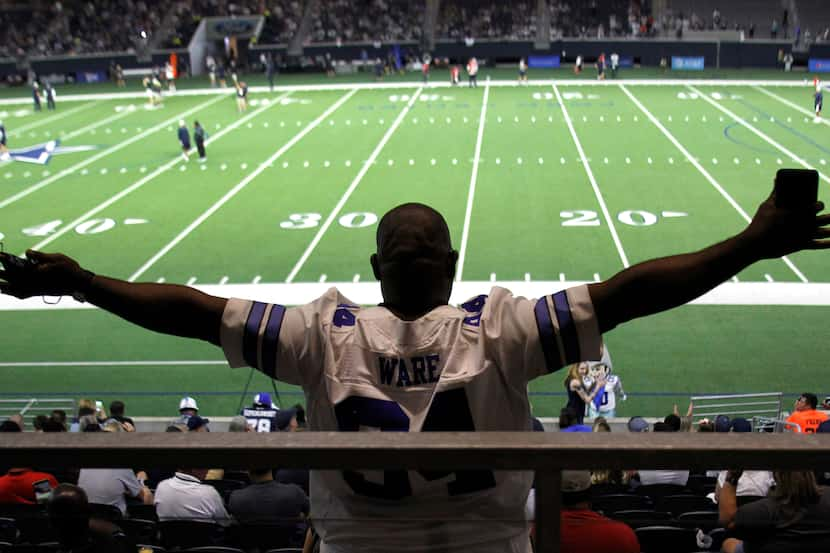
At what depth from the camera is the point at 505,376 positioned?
217 centimetres

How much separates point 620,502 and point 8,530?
141 inches

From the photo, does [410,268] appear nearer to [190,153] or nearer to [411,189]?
[411,189]

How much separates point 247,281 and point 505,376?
14.2m

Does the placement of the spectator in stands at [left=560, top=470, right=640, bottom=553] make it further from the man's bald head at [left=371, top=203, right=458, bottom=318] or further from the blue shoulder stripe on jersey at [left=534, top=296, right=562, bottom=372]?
the man's bald head at [left=371, top=203, right=458, bottom=318]

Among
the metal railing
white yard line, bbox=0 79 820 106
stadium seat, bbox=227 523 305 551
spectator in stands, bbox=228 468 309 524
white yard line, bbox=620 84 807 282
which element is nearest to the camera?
the metal railing

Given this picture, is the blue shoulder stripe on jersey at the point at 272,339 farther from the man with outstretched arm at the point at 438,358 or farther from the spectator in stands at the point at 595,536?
the spectator in stands at the point at 595,536

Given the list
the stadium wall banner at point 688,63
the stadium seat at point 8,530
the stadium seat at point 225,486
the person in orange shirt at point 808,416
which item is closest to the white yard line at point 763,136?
the stadium wall banner at point 688,63

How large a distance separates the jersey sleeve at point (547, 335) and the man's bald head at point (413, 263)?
204mm

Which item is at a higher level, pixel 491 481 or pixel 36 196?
pixel 491 481

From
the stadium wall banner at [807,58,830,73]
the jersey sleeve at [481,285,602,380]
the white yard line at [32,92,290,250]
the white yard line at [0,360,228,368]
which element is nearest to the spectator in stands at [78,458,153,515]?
the jersey sleeve at [481,285,602,380]

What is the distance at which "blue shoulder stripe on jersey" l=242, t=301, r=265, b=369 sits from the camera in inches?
87.7

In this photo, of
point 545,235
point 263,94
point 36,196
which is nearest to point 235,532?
point 545,235

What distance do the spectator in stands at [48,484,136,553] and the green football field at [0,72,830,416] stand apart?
912cm

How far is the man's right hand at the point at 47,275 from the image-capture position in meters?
2.40
